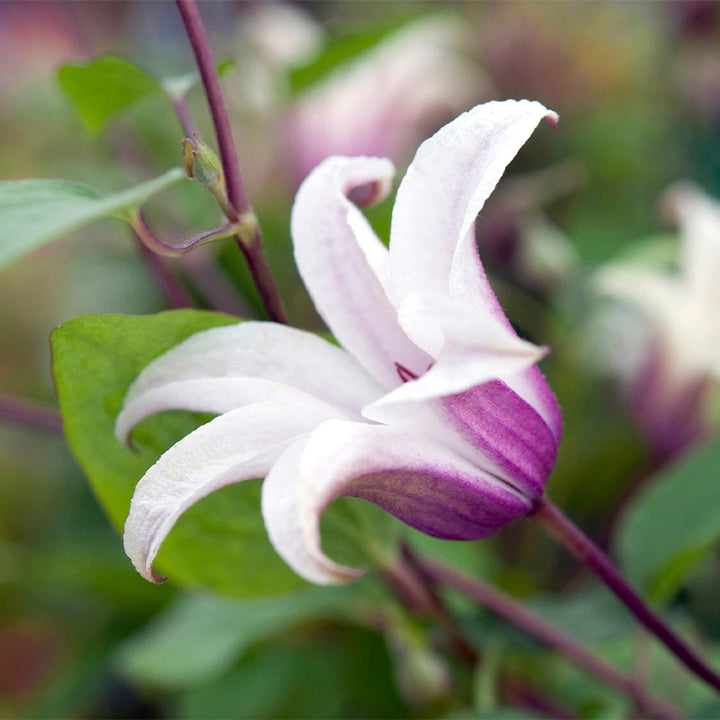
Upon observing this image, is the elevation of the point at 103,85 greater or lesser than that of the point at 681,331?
greater

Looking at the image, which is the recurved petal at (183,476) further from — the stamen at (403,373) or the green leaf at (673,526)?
the green leaf at (673,526)

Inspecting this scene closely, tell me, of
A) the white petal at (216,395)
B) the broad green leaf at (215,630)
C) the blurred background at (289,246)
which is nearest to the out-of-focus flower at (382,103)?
the blurred background at (289,246)

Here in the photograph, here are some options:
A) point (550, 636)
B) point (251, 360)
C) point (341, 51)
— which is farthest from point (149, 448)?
point (341, 51)

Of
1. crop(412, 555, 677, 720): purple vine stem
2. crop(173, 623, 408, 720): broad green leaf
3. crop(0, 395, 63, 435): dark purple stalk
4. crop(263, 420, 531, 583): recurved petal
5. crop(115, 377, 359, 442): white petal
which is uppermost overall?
crop(115, 377, 359, 442): white petal

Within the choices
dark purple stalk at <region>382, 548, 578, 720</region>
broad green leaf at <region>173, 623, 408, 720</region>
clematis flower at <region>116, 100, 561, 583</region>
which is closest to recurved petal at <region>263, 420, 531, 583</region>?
clematis flower at <region>116, 100, 561, 583</region>

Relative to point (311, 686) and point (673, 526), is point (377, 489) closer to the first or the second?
point (673, 526)

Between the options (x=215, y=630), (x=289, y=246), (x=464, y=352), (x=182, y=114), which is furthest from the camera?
(x=289, y=246)

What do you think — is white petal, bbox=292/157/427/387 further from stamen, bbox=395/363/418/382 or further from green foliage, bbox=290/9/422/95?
green foliage, bbox=290/9/422/95
